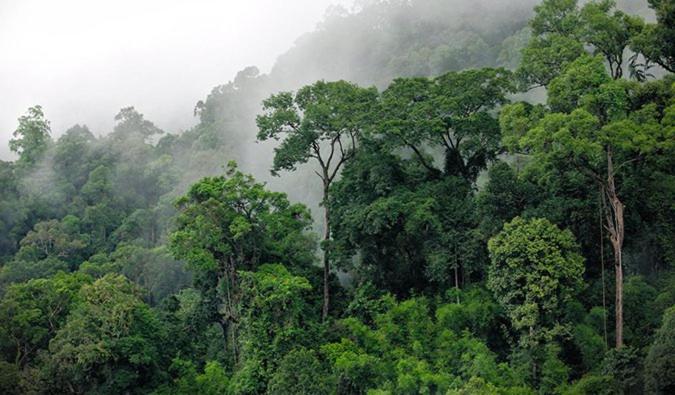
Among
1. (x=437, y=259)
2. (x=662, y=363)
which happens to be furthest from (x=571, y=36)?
(x=662, y=363)

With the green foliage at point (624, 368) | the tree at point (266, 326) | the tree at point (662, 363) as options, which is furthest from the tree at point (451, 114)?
the tree at point (662, 363)

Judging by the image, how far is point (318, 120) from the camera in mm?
23562

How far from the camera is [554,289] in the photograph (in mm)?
18328

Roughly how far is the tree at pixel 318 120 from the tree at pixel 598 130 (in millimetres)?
5593

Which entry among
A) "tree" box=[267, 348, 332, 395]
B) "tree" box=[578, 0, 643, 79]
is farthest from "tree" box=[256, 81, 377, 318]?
"tree" box=[578, 0, 643, 79]

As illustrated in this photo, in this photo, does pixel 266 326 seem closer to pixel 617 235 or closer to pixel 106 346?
pixel 106 346

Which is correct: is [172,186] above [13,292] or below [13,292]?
above

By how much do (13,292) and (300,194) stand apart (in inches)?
896

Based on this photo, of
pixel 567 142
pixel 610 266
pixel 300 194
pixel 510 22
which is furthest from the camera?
pixel 510 22

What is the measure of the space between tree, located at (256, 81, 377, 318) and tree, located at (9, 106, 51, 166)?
27.5 metres

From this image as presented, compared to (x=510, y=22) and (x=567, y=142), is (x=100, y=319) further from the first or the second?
(x=510, y=22)

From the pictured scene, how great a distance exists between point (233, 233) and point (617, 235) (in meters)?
10.8

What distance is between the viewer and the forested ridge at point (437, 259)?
18.4 metres

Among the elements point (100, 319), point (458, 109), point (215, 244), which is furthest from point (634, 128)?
point (100, 319)
